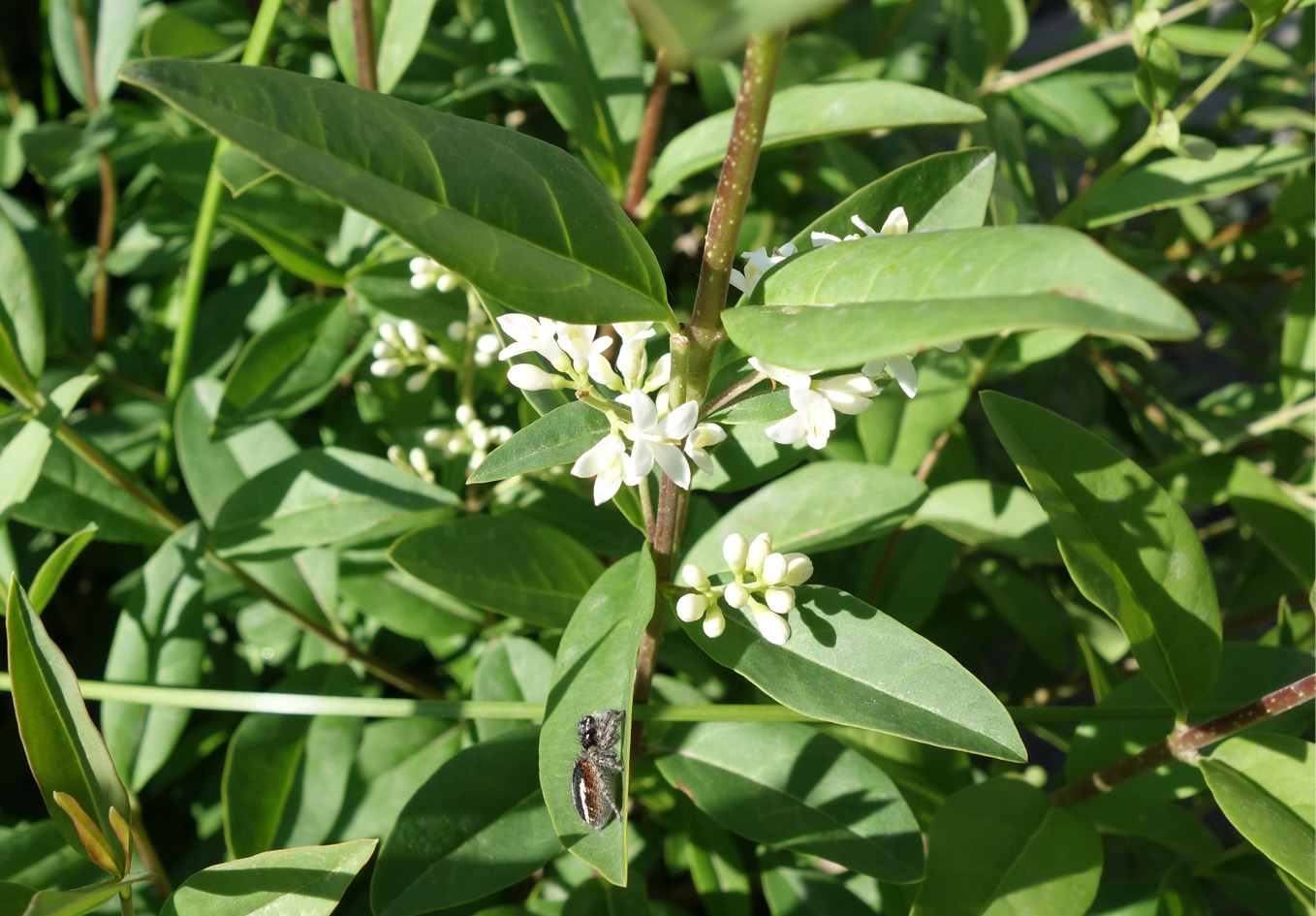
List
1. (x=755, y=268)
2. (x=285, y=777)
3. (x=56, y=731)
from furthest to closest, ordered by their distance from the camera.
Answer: (x=285, y=777), (x=56, y=731), (x=755, y=268)

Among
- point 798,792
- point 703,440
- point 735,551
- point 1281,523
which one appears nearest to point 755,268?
point 703,440

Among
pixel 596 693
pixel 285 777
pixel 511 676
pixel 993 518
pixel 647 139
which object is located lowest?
pixel 285 777

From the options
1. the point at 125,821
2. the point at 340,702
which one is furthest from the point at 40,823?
the point at 340,702

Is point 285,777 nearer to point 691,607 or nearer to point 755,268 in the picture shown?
point 691,607

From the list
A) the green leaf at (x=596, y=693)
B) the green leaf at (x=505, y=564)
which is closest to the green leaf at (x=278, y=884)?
the green leaf at (x=596, y=693)

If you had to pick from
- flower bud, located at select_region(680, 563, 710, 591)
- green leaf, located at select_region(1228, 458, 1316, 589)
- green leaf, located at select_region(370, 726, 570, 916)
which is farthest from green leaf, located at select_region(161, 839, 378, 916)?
green leaf, located at select_region(1228, 458, 1316, 589)

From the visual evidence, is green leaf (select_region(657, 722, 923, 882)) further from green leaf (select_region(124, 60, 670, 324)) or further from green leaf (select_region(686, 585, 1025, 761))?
green leaf (select_region(124, 60, 670, 324))
